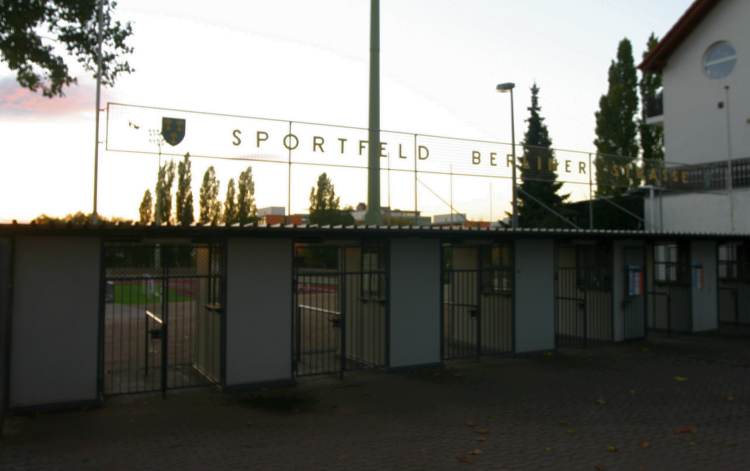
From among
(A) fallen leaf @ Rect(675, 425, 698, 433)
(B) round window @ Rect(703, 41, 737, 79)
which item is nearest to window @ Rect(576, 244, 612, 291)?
(A) fallen leaf @ Rect(675, 425, 698, 433)

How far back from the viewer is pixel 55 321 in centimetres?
934

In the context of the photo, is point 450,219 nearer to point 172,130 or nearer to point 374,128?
point 374,128

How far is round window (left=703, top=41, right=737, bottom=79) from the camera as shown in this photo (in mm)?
24917

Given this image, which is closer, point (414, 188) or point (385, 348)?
point (385, 348)

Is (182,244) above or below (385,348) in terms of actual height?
above

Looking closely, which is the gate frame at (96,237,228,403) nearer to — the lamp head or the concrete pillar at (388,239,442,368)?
the concrete pillar at (388,239,442,368)

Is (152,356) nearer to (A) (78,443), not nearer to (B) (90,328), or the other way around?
(B) (90,328)

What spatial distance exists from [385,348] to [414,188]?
370 centimetres

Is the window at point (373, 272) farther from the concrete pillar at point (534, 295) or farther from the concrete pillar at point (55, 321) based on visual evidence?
the concrete pillar at point (55, 321)

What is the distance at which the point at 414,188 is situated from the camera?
1397 cm

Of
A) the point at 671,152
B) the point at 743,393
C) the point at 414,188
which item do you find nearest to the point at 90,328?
the point at 414,188

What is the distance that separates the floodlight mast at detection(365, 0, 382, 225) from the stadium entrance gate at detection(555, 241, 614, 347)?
5039 millimetres

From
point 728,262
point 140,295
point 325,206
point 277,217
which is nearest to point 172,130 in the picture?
point 277,217

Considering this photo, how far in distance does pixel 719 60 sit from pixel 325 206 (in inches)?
667
